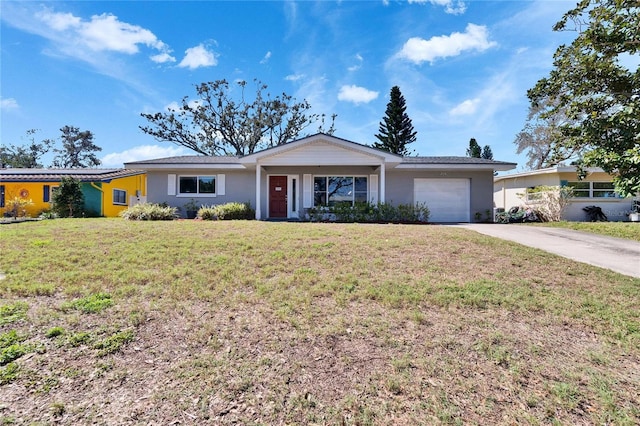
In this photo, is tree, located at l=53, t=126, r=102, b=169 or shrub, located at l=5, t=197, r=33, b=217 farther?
tree, located at l=53, t=126, r=102, b=169

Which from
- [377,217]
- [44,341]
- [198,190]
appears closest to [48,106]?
[198,190]

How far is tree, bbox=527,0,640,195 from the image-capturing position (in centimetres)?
629

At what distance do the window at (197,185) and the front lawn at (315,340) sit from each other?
373 inches

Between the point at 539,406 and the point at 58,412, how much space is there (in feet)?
11.6

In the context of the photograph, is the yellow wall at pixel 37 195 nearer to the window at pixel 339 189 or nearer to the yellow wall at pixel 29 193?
the yellow wall at pixel 29 193

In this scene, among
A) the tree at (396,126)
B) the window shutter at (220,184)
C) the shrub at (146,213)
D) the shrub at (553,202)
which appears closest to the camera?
the shrub at (146,213)

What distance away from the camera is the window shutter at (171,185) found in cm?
1515

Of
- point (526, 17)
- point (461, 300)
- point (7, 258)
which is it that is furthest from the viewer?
point (526, 17)

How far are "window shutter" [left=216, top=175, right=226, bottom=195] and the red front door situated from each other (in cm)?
231

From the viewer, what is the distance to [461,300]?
415 centimetres

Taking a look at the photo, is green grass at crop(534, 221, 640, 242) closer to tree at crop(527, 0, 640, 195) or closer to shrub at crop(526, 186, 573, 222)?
shrub at crop(526, 186, 573, 222)

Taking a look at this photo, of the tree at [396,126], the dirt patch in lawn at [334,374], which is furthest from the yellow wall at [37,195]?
the tree at [396,126]

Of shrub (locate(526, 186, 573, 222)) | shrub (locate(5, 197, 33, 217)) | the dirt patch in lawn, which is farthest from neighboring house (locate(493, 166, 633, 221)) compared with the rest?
shrub (locate(5, 197, 33, 217))

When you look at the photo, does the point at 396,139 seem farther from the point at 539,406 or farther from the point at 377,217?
the point at 539,406
